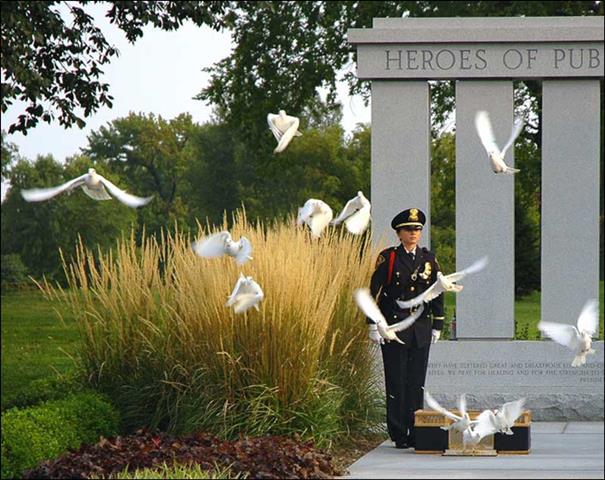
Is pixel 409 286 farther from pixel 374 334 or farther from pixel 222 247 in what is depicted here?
pixel 222 247

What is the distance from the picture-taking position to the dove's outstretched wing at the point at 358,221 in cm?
770

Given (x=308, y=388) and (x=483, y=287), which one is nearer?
(x=308, y=388)

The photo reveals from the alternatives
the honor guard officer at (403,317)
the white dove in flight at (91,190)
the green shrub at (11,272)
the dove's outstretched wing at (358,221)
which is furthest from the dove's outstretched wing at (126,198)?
the green shrub at (11,272)

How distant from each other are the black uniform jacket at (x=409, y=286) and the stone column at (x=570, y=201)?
9.56 feet

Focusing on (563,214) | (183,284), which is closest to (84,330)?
Result: (183,284)

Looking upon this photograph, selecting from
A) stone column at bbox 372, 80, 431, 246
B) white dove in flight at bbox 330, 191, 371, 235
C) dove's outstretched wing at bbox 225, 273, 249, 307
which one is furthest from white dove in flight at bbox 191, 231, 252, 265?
stone column at bbox 372, 80, 431, 246

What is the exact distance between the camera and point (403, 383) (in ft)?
25.3

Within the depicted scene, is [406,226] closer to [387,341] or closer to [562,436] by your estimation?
[387,341]

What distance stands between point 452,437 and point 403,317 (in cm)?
86

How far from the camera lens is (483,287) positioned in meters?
10.5

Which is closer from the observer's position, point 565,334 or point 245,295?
point 565,334

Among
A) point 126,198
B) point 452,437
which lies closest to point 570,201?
point 452,437

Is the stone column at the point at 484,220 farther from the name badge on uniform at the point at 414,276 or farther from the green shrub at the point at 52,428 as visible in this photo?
the green shrub at the point at 52,428

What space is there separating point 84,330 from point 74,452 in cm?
167
